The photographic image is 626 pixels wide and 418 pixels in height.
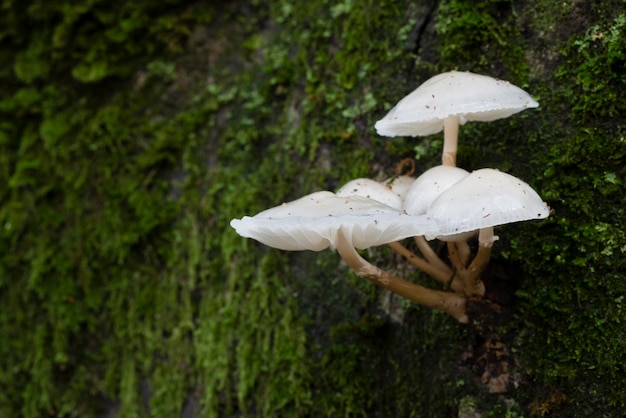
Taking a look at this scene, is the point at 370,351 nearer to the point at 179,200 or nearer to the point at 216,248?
the point at 216,248

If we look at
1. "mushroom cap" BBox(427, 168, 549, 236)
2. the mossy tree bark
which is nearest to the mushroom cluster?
"mushroom cap" BBox(427, 168, 549, 236)

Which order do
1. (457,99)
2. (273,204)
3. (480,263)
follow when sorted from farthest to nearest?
(273,204), (480,263), (457,99)

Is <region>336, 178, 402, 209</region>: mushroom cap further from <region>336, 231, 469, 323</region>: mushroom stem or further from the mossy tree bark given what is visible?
the mossy tree bark

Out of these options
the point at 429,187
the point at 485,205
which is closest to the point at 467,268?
the point at 429,187

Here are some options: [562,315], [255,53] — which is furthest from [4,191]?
[562,315]

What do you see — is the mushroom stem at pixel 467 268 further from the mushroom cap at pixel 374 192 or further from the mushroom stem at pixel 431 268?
the mushroom cap at pixel 374 192

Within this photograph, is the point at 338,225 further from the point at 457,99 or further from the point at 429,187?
the point at 457,99
